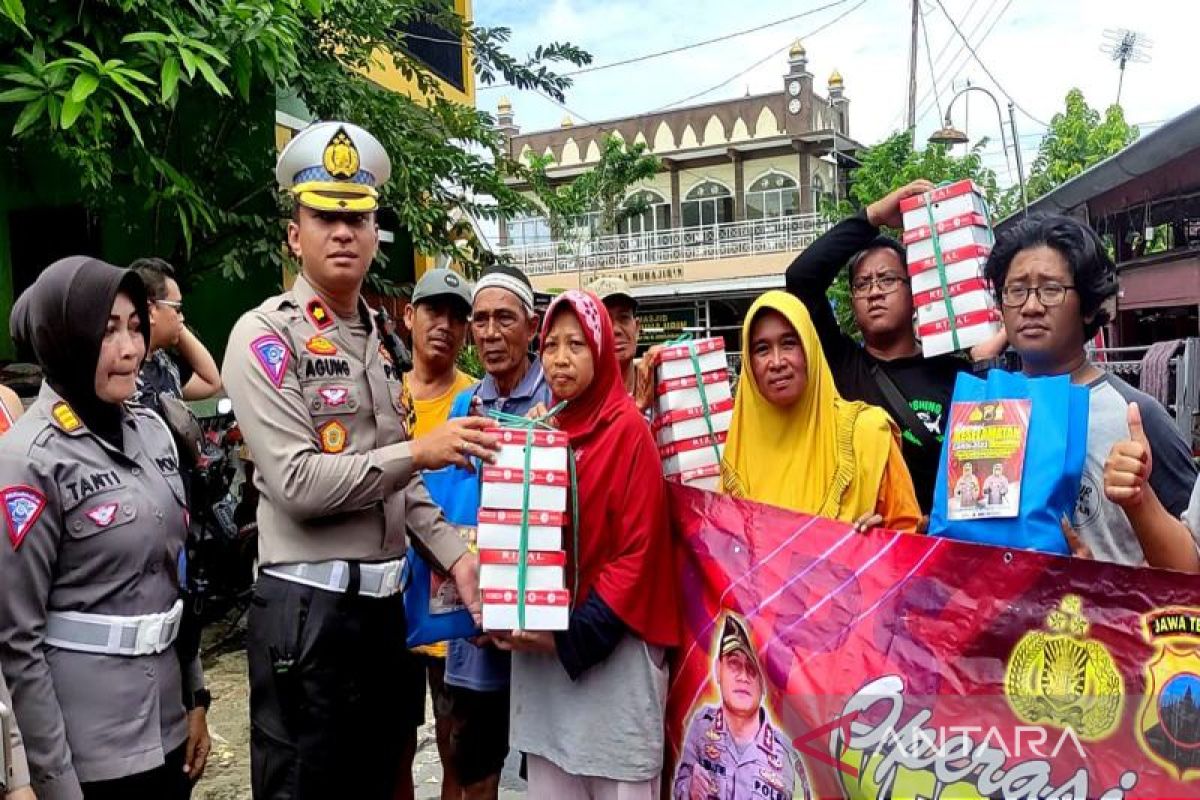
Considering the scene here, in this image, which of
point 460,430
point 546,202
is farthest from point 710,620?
point 546,202

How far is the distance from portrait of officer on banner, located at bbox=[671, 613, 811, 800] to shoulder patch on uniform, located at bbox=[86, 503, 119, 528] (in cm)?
155

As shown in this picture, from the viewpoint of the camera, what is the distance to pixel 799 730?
7.16 ft

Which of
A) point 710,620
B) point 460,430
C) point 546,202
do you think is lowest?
point 710,620

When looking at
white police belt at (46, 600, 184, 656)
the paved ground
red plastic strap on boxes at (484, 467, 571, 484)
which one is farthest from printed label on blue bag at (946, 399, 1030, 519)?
the paved ground

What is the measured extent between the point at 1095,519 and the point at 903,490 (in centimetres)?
52

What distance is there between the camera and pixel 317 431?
229 cm

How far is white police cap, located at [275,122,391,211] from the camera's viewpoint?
93.2 inches

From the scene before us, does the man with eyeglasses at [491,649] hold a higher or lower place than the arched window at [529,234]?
lower

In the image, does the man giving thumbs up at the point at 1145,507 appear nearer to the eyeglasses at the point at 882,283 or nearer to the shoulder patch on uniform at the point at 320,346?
the eyeglasses at the point at 882,283

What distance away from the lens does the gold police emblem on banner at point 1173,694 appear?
1.71 metres

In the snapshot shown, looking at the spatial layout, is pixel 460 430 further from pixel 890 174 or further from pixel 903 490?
pixel 890 174

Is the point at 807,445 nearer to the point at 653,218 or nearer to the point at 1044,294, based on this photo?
the point at 1044,294

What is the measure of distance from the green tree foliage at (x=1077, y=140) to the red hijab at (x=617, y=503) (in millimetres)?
22554

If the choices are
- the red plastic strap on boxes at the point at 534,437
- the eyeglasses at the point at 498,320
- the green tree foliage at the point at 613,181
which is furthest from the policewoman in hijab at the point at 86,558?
the green tree foliage at the point at 613,181
